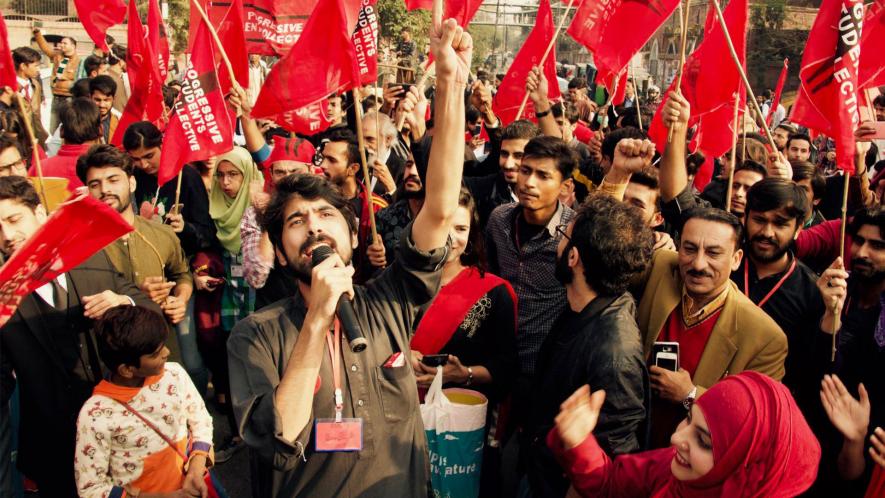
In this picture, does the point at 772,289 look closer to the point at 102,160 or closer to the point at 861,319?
the point at 861,319

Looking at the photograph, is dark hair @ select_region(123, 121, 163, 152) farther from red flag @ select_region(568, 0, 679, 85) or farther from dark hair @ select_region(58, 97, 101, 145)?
A: red flag @ select_region(568, 0, 679, 85)

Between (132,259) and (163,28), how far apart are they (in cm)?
309

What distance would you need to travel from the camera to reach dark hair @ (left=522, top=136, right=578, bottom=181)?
12.6 feet

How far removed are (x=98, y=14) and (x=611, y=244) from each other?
218 inches

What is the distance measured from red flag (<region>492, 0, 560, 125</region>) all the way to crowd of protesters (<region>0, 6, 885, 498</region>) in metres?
1.07

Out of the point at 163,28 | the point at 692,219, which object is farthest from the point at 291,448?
the point at 163,28

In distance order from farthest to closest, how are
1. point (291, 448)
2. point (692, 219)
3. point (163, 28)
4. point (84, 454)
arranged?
point (163, 28)
point (692, 219)
point (84, 454)
point (291, 448)

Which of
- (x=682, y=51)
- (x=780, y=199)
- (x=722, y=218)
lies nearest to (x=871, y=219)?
(x=780, y=199)

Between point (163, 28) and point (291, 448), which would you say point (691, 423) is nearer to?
point (291, 448)

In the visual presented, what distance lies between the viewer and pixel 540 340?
142 inches

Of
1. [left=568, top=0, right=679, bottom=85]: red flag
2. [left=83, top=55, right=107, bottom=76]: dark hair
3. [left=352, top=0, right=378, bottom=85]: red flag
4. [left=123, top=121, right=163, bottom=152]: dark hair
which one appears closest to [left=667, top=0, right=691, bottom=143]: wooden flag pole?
[left=568, top=0, right=679, bottom=85]: red flag

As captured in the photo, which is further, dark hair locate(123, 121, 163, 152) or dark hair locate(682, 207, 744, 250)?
dark hair locate(123, 121, 163, 152)

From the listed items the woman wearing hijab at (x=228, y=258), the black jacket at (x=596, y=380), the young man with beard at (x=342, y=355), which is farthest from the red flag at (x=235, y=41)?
the black jacket at (x=596, y=380)

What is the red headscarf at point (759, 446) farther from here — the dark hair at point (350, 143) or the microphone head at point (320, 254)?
the dark hair at point (350, 143)
